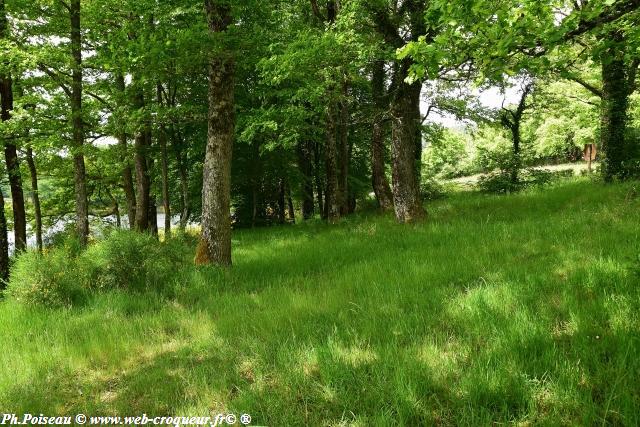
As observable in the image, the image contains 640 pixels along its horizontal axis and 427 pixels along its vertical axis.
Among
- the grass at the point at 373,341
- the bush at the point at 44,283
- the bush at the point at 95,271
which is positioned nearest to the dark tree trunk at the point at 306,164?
the bush at the point at 95,271

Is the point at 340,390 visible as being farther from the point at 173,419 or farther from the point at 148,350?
the point at 148,350

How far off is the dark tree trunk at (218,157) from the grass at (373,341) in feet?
2.73

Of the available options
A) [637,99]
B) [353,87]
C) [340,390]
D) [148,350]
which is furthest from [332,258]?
[637,99]

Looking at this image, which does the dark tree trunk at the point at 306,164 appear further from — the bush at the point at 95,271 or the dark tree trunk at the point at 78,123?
the bush at the point at 95,271

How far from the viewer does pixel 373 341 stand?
416cm

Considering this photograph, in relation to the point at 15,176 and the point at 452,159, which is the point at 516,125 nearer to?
the point at 15,176

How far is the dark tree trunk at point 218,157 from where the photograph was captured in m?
8.39

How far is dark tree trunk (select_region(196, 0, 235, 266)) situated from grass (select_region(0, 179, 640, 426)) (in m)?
0.83

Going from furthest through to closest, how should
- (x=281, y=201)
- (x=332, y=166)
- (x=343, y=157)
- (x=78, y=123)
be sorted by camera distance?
1. (x=281, y=201)
2. (x=343, y=157)
3. (x=332, y=166)
4. (x=78, y=123)

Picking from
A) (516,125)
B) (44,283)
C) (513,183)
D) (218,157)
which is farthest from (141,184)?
(516,125)

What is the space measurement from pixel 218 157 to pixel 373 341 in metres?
5.56

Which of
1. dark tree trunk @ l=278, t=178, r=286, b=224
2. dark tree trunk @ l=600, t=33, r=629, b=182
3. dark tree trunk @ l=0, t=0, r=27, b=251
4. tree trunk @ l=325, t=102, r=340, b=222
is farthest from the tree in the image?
dark tree trunk @ l=278, t=178, r=286, b=224

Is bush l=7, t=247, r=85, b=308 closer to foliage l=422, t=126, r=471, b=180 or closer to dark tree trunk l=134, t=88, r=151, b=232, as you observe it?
dark tree trunk l=134, t=88, r=151, b=232

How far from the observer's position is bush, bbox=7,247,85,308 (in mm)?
6848
